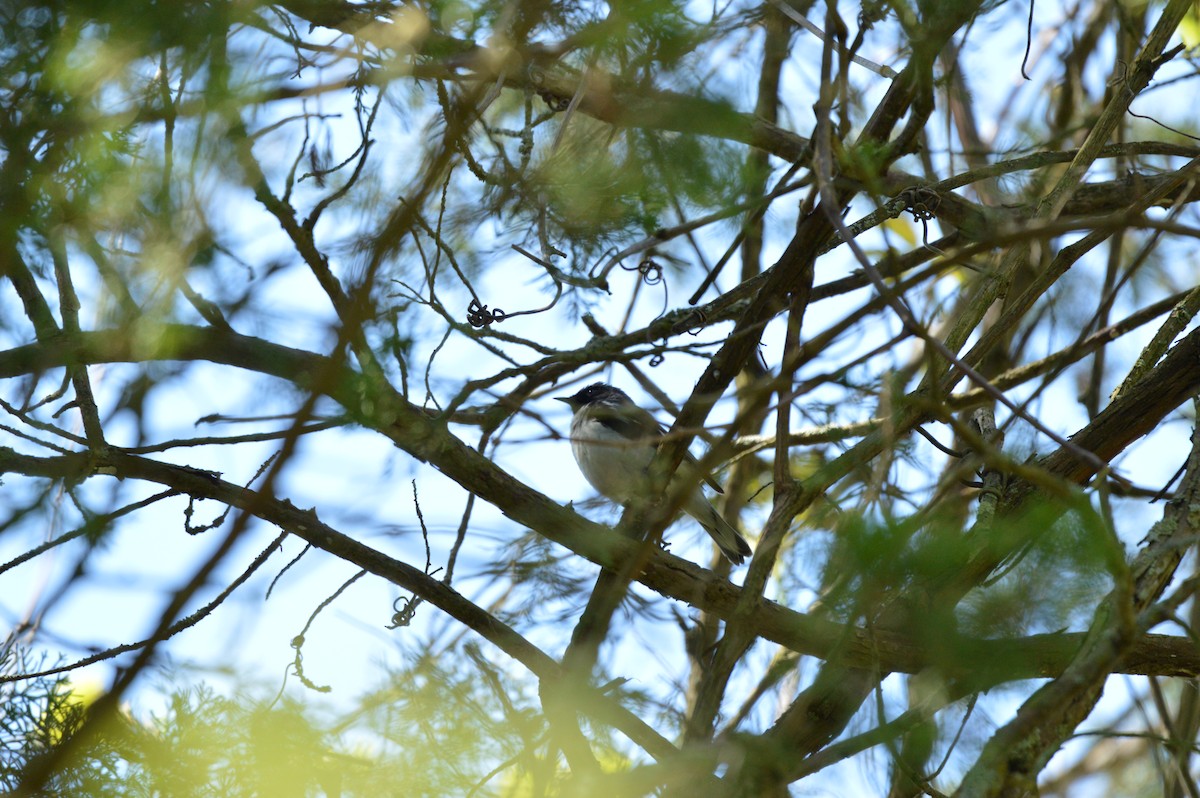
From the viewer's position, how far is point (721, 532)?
671 cm

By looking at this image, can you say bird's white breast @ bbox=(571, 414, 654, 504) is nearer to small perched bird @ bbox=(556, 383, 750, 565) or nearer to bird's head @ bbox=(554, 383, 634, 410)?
small perched bird @ bbox=(556, 383, 750, 565)

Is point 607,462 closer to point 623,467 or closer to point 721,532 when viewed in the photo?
point 623,467

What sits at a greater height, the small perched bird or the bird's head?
the bird's head

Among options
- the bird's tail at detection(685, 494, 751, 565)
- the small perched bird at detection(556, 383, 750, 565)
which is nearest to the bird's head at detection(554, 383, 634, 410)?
the small perched bird at detection(556, 383, 750, 565)

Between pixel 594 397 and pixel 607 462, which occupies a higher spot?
pixel 594 397

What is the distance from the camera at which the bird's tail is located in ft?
21.4

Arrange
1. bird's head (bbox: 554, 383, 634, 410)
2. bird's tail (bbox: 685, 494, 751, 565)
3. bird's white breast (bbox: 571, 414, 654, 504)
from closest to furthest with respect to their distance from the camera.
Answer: bird's tail (bbox: 685, 494, 751, 565) → bird's white breast (bbox: 571, 414, 654, 504) → bird's head (bbox: 554, 383, 634, 410)

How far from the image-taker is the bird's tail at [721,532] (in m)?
6.53

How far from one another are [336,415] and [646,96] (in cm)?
159

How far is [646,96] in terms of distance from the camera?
12.5ft

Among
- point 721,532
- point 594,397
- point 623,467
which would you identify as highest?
point 594,397

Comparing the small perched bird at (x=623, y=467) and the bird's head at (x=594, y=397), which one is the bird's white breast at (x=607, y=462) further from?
the bird's head at (x=594, y=397)

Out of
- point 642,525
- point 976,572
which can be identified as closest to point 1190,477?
point 976,572

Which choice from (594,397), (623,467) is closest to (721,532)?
(623,467)
